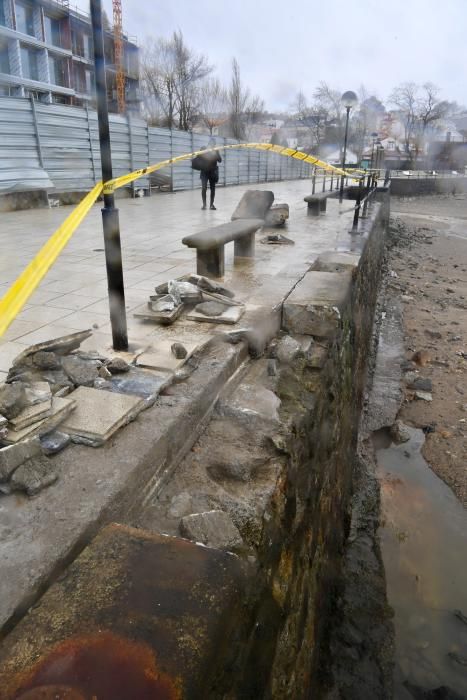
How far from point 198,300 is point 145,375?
125 centimetres

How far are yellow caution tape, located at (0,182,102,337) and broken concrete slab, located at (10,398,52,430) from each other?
307 mm

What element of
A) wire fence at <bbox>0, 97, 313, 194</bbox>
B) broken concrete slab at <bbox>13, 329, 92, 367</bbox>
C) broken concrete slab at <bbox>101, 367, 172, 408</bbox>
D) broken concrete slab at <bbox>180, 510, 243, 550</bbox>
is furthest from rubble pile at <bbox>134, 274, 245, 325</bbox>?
wire fence at <bbox>0, 97, 313, 194</bbox>

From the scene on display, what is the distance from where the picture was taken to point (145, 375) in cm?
243

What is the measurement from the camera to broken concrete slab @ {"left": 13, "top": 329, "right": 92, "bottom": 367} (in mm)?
2314

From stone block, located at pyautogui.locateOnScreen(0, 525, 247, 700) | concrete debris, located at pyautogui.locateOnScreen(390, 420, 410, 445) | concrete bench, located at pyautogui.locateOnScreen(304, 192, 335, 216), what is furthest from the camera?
concrete bench, located at pyautogui.locateOnScreen(304, 192, 335, 216)

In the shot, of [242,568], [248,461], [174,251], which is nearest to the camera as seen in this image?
[242,568]

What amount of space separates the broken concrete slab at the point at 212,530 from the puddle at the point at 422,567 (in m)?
2.13

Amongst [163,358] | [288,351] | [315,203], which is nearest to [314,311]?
[288,351]

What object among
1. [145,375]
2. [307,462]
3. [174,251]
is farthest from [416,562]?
[174,251]

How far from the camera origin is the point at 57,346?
8.02ft

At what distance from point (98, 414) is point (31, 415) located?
0.25 m

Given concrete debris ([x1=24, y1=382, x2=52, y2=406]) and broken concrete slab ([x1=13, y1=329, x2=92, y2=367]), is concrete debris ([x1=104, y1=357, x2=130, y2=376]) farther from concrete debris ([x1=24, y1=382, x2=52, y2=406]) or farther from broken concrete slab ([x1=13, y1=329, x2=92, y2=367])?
concrete debris ([x1=24, y1=382, x2=52, y2=406])

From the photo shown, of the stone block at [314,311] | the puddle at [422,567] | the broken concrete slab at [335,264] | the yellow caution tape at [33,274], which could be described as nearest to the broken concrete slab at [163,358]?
the yellow caution tape at [33,274]

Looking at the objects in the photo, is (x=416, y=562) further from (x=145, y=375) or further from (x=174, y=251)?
(x=174, y=251)
